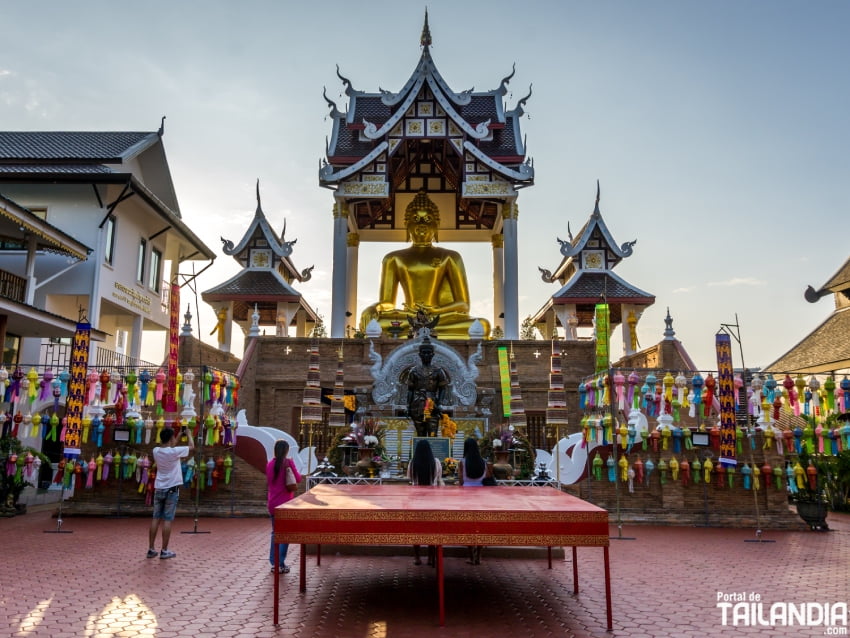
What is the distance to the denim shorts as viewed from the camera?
7.56m

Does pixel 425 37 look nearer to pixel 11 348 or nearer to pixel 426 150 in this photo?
pixel 426 150

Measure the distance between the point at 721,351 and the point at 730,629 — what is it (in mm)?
6635

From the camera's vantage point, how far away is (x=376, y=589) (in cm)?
631

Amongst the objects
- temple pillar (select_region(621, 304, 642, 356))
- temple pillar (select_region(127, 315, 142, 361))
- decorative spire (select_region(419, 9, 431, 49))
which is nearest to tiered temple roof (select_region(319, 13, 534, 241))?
decorative spire (select_region(419, 9, 431, 49))

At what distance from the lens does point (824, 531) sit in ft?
37.3

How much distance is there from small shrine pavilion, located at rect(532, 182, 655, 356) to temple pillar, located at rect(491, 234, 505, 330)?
6.19 feet

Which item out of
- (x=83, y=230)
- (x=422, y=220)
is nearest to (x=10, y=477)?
(x=83, y=230)

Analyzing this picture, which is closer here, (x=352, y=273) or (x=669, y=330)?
(x=669, y=330)

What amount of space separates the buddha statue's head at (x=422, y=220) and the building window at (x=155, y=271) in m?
9.97

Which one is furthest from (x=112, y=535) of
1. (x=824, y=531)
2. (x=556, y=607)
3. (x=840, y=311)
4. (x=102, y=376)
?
(x=840, y=311)

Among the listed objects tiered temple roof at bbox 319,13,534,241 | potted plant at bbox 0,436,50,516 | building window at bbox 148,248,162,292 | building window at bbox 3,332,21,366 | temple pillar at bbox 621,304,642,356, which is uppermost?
tiered temple roof at bbox 319,13,534,241

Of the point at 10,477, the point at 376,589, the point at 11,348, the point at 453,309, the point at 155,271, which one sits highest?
the point at 155,271

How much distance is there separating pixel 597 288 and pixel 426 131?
8.01m

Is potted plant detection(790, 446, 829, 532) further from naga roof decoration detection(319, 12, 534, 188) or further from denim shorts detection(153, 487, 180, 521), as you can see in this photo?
naga roof decoration detection(319, 12, 534, 188)
